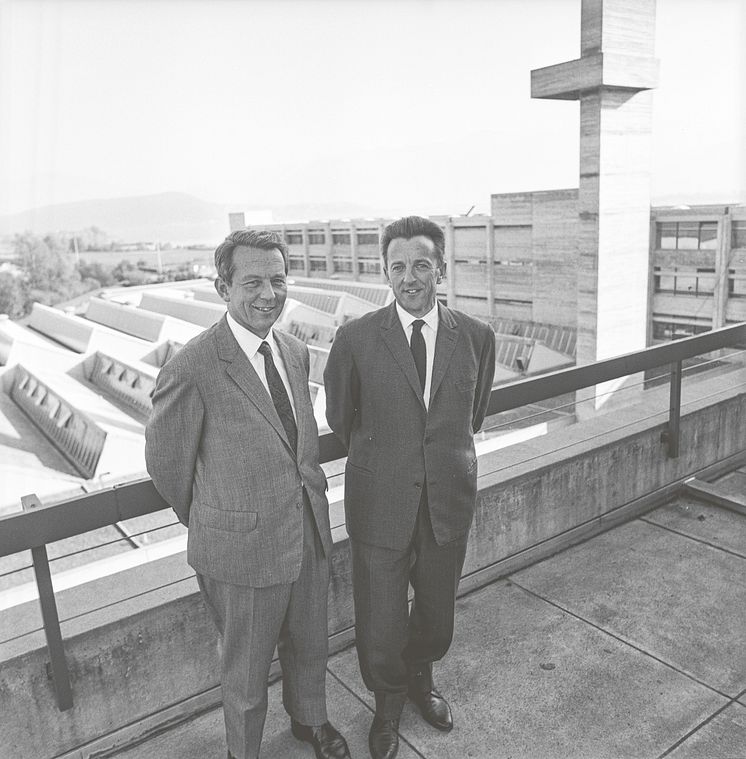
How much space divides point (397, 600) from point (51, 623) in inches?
43.3

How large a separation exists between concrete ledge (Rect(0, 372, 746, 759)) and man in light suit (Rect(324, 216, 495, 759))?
62 centimetres

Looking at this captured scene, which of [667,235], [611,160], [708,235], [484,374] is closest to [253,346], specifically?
[484,374]

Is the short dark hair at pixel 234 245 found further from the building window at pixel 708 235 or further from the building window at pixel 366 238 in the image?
the building window at pixel 366 238

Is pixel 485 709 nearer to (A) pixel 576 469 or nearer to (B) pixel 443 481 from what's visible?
(B) pixel 443 481

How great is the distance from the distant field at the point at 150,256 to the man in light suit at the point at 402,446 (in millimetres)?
83448

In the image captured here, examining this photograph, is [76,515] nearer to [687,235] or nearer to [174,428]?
[174,428]

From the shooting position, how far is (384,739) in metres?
2.48

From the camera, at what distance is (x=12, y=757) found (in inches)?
91.4

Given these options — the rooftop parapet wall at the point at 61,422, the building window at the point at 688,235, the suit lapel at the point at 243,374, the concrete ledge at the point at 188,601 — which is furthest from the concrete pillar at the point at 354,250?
the suit lapel at the point at 243,374

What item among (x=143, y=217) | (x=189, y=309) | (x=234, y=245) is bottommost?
(x=189, y=309)

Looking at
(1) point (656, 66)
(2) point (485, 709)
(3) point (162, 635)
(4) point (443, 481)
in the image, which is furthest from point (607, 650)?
(1) point (656, 66)

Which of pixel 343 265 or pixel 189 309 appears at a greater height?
pixel 343 265

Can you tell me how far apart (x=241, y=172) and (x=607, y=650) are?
118 m

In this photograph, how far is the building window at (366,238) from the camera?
222 ft
